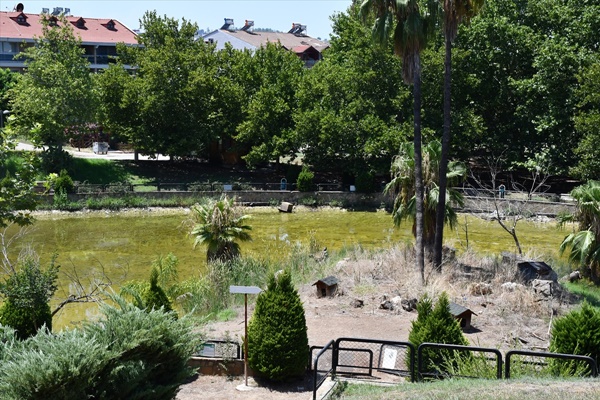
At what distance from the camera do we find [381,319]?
18.2 metres

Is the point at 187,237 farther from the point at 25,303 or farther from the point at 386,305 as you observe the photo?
the point at 25,303

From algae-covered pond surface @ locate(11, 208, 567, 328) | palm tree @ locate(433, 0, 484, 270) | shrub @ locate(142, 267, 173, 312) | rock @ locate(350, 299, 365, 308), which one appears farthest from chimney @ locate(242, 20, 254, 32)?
shrub @ locate(142, 267, 173, 312)

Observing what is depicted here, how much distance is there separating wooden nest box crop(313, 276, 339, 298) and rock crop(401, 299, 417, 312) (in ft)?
6.23

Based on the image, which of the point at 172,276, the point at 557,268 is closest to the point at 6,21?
the point at 172,276

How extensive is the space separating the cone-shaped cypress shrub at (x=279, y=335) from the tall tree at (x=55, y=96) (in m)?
27.1

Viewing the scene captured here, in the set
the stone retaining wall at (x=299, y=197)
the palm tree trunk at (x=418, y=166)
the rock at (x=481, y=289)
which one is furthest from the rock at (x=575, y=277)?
the stone retaining wall at (x=299, y=197)

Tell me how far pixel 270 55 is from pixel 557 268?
2389 cm

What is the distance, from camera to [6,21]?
65312 mm

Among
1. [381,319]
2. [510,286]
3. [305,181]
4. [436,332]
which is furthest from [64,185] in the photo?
[436,332]

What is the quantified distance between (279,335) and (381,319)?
4.79 meters

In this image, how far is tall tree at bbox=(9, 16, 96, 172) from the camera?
39219 millimetres

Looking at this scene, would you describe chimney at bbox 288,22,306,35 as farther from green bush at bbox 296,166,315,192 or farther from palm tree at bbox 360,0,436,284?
palm tree at bbox 360,0,436,284

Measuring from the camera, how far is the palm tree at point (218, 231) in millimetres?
23359

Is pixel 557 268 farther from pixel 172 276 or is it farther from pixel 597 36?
pixel 597 36
